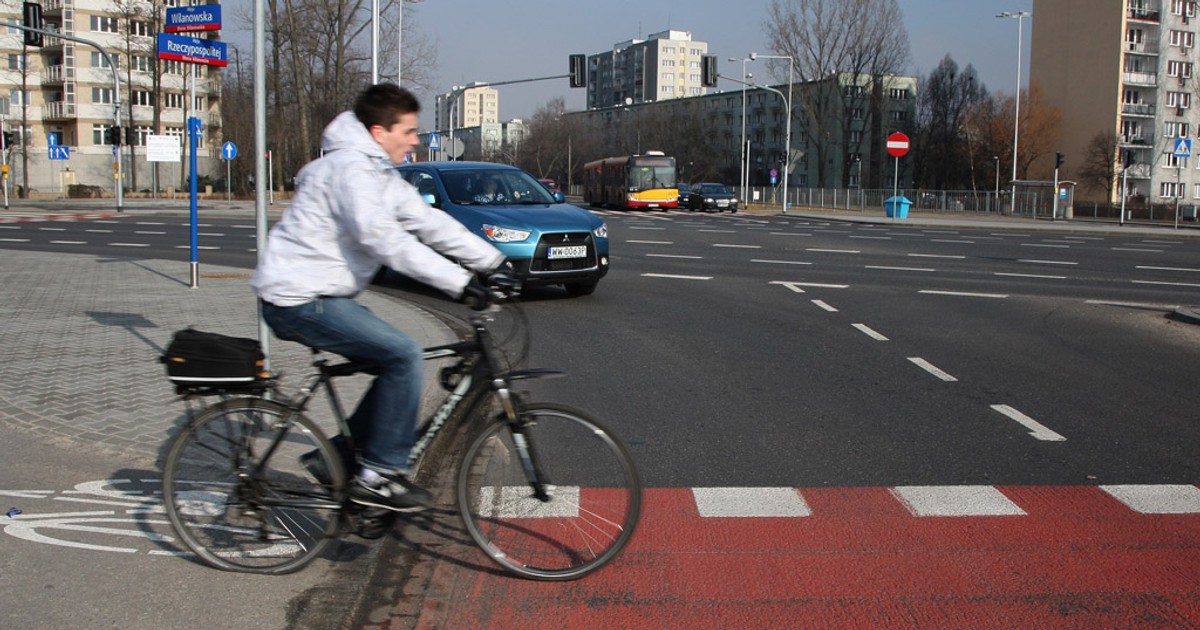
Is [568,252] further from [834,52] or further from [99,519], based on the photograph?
[834,52]

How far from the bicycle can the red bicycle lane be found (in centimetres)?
21

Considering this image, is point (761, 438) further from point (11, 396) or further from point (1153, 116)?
point (1153, 116)

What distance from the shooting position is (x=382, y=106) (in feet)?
13.1

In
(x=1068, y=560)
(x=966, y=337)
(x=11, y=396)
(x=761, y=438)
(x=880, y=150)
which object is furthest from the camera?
(x=880, y=150)

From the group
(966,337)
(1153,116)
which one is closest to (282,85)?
(966,337)

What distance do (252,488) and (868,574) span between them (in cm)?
243

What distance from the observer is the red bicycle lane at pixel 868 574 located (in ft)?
12.3

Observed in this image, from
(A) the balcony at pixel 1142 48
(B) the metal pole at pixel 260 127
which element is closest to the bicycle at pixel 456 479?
(B) the metal pole at pixel 260 127

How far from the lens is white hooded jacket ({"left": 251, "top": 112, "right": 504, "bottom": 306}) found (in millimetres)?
3732

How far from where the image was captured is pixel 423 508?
4062mm

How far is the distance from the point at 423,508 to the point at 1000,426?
4.30 meters

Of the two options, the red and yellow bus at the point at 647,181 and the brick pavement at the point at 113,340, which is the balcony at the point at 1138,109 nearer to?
the red and yellow bus at the point at 647,181

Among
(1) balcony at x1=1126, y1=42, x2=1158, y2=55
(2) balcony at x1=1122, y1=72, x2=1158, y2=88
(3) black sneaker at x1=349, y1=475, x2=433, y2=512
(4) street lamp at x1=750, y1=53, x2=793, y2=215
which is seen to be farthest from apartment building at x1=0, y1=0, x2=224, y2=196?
(3) black sneaker at x1=349, y1=475, x2=433, y2=512

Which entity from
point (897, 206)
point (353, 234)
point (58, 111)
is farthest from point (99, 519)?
point (58, 111)
